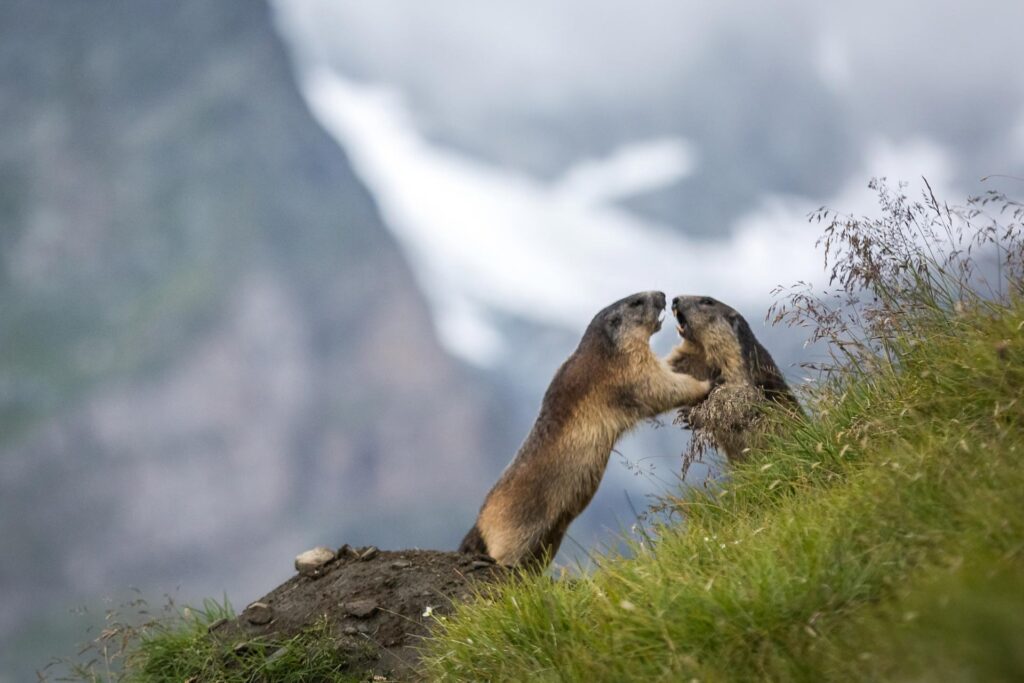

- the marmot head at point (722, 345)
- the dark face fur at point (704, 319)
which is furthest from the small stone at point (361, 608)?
the dark face fur at point (704, 319)

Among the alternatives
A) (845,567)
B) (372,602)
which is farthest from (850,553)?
(372,602)

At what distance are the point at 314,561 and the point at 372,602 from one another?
0.93 meters

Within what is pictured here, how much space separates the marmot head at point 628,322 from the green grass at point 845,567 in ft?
5.82

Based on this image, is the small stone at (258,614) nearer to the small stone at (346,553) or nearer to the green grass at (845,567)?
the small stone at (346,553)

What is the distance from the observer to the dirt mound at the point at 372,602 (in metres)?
6.08

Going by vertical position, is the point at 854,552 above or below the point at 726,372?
below

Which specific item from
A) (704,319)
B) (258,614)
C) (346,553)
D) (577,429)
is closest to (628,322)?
(704,319)

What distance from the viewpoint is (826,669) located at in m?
3.28

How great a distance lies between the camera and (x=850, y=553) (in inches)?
148

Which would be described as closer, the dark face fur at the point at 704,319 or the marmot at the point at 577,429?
the marmot at the point at 577,429

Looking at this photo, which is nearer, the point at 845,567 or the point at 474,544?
the point at 845,567

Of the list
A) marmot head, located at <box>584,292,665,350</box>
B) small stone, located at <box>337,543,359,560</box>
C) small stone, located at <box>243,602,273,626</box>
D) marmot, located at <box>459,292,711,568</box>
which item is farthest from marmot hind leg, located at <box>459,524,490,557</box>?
marmot head, located at <box>584,292,665,350</box>

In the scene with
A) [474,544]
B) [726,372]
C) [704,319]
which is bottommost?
[474,544]

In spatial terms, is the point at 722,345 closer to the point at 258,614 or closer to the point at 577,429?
the point at 577,429
